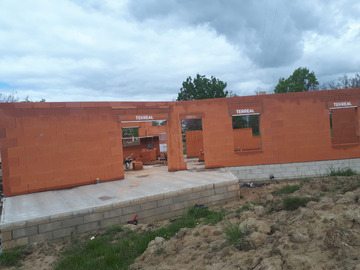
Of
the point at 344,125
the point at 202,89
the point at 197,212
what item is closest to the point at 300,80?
the point at 202,89

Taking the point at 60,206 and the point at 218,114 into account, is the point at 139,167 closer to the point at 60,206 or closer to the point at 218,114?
the point at 218,114

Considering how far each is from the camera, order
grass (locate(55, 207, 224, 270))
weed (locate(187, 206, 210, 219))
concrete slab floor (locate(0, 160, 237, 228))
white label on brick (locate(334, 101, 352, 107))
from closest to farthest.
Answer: grass (locate(55, 207, 224, 270)) < concrete slab floor (locate(0, 160, 237, 228)) < weed (locate(187, 206, 210, 219)) < white label on brick (locate(334, 101, 352, 107))

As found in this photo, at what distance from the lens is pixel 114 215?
7.08 meters

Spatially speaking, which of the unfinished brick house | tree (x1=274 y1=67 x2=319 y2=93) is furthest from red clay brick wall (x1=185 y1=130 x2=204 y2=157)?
tree (x1=274 y1=67 x2=319 y2=93)

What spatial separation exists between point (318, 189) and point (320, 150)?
6461mm

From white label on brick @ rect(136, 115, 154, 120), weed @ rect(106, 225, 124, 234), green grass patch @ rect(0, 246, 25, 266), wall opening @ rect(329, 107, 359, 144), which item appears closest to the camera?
green grass patch @ rect(0, 246, 25, 266)

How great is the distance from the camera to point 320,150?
12.6m

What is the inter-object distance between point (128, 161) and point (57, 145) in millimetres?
5780

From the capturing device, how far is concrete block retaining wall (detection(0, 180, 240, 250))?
6035mm

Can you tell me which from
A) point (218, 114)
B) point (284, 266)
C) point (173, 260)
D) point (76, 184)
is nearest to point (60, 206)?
point (76, 184)

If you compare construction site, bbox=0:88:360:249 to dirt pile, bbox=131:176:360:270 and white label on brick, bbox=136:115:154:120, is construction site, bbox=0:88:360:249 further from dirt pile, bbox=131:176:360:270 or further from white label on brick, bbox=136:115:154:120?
dirt pile, bbox=131:176:360:270

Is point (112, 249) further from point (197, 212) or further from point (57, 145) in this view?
point (57, 145)

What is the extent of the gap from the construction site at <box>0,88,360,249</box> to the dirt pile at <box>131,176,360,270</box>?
10.1 feet

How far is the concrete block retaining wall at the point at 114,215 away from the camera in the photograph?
6.04 m
